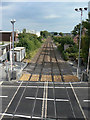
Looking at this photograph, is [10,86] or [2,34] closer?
[10,86]

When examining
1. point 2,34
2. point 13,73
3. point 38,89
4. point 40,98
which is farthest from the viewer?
point 2,34

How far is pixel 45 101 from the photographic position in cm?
1027

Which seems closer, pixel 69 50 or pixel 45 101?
pixel 45 101

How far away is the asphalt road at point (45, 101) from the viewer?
8617mm

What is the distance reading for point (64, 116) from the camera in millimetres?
8453

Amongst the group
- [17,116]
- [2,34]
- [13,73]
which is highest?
[2,34]

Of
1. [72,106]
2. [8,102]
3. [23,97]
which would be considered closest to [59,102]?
[72,106]

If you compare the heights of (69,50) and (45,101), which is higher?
(69,50)

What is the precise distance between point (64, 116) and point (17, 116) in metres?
2.60

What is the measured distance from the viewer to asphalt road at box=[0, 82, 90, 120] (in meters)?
8.62

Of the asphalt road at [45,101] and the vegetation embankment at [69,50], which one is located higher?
the vegetation embankment at [69,50]

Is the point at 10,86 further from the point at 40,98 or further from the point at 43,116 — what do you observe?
the point at 43,116

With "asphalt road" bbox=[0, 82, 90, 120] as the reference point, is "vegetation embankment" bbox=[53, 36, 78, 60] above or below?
above

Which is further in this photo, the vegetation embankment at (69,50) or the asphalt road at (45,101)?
the vegetation embankment at (69,50)
